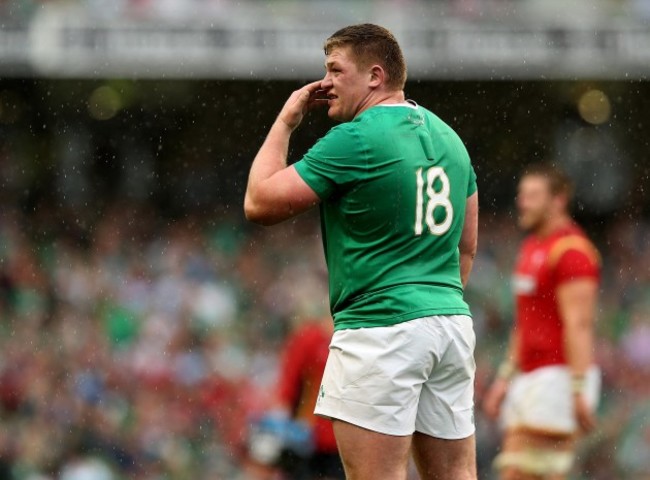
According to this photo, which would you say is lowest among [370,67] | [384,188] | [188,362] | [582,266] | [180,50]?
[188,362]

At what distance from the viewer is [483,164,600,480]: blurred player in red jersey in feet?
25.5

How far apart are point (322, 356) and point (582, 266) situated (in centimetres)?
175

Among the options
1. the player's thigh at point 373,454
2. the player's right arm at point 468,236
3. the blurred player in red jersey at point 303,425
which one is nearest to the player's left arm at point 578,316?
the blurred player in red jersey at point 303,425

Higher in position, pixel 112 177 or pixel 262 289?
pixel 112 177

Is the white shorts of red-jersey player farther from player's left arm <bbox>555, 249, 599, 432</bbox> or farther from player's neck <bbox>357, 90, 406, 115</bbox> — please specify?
player's neck <bbox>357, 90, 406, 115</bbox>

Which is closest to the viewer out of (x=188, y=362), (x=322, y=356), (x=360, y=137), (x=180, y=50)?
(x=360, y=137)

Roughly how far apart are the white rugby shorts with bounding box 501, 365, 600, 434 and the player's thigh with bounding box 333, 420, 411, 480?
128 inches

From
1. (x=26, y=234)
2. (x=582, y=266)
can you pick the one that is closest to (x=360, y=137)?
(x=582, y=266)

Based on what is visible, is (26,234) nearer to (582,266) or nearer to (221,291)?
(221,291)

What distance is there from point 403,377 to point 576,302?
10.7 ft

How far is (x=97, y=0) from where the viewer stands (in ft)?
51.3

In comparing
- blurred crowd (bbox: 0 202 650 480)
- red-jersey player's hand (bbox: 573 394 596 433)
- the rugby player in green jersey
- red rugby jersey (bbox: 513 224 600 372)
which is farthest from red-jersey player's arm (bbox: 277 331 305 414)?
the rugby player in green jersey

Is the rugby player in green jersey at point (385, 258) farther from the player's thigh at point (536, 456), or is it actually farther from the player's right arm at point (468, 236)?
the player's thigh at point (536, 456)

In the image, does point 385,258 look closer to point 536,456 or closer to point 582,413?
point 582,413
